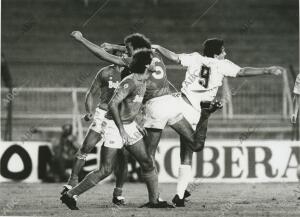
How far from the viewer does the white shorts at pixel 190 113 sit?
39.7 feet

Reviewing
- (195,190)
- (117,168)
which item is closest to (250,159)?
(195,190)

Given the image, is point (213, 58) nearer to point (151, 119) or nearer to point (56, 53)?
point (151, 119)

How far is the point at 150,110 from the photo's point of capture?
11844 mm

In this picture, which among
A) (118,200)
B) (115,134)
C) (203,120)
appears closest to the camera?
(115,134)

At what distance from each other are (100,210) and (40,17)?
16.8 meters

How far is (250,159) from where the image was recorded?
18984 mm

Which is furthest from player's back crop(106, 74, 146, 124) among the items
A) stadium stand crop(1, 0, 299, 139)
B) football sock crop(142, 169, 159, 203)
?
stadium stand crop(1, 0, 299, 139)

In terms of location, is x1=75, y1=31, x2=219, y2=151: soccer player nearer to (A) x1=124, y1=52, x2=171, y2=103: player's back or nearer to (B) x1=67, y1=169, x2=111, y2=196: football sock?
(A) x1=124, y1=52, x2=171, y2=103: player's back

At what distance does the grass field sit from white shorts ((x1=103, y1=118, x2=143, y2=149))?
2.84 feet

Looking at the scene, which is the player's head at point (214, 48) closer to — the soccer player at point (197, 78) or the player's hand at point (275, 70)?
the soccer player at point (197, 78)

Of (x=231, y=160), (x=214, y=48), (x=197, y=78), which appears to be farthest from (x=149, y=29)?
(x=214, y=48)

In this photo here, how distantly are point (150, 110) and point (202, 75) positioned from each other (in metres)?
0.91

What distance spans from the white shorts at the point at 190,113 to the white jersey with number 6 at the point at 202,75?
0.08 metres

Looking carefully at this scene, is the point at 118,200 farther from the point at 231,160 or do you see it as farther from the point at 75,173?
the point at 231,160
